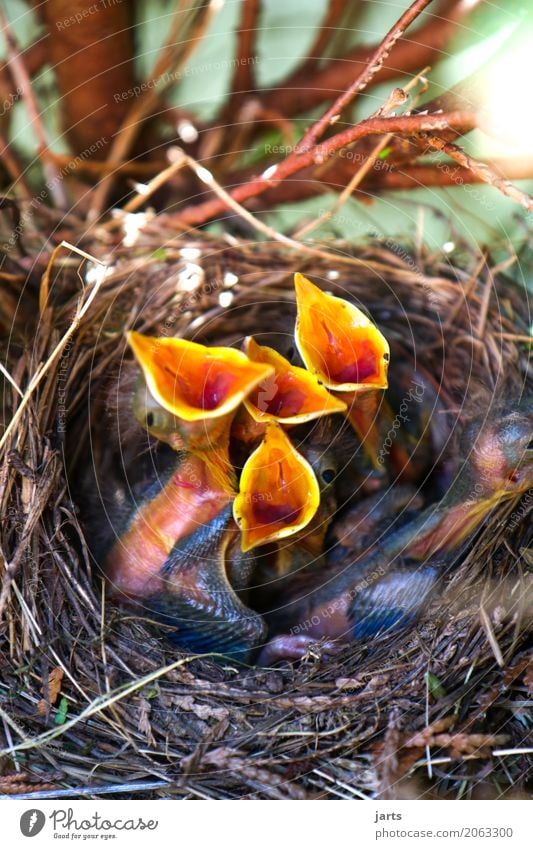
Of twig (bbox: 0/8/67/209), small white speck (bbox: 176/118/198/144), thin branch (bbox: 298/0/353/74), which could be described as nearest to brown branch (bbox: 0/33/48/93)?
twig (bbox: 0/8/67/209)

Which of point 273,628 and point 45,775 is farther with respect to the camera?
point 273,628

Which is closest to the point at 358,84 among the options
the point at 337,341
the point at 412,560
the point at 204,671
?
the point at 337,341

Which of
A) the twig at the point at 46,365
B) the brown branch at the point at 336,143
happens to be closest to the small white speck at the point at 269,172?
the brown branch at the point at 336,143

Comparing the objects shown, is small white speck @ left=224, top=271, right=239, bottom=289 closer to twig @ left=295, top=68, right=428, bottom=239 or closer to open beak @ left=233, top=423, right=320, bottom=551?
twig @ left=295, top=68, right=428, bottom=239

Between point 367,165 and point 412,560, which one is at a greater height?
point 367,165

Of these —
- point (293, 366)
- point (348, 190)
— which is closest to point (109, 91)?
point (348, 190)

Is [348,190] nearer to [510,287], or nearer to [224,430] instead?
[510,287]

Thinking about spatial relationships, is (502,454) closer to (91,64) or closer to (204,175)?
(204,175)
